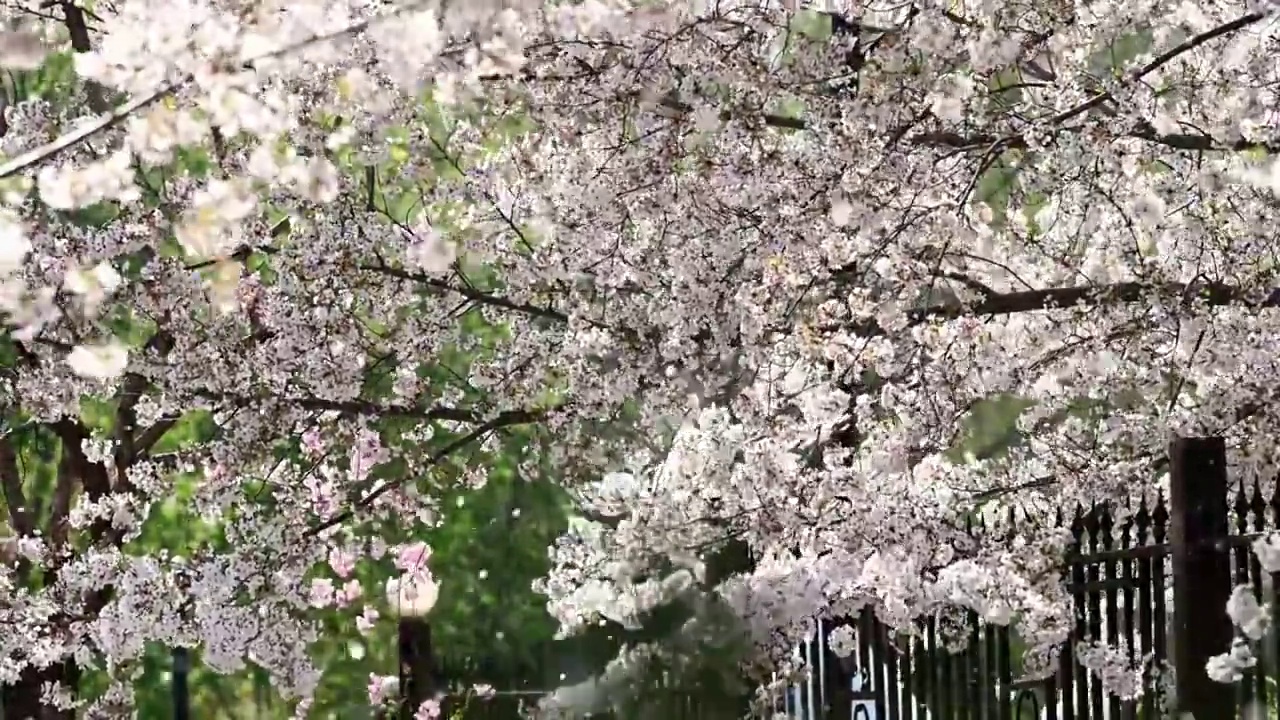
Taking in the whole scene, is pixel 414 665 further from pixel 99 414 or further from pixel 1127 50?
pixel 1127 50

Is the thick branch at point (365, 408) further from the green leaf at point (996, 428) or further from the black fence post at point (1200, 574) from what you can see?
the green leaf at point (996, 428)

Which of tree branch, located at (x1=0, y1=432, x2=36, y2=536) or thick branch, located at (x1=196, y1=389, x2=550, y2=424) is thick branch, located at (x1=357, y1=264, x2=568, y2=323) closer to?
thick branch, located at (x1=196, y1=389, x2=550, y2=424)

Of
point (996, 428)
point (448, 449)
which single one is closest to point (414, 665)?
point (448, 449)

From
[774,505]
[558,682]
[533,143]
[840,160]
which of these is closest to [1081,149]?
[840,160]

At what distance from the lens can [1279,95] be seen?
20.2 ft

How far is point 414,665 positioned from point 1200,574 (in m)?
5.23

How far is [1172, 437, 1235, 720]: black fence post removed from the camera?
524 centimetres

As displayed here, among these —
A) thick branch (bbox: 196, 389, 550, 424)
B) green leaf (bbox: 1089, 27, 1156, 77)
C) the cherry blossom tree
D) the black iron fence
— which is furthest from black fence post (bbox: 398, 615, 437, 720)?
green leaf (bbox: 1089, 27, 1156, 77)

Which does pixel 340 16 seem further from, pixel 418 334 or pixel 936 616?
pixel 936 616

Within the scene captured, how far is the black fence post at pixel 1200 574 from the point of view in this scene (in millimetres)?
5238

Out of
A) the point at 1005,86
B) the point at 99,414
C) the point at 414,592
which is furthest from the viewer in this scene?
the point at 99,414

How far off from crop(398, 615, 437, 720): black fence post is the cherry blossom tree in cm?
190

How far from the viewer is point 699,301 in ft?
21.0

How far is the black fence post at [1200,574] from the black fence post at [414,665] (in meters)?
5.00
